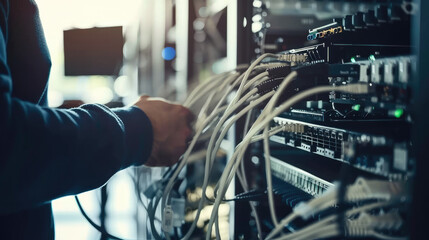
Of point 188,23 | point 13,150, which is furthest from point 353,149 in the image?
point 188,23

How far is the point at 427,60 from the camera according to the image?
0.34 metres

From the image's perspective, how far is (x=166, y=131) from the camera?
67cm

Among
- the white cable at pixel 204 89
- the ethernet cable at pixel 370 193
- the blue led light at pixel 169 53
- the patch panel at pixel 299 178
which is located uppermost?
the blue led light at pixel 169 53

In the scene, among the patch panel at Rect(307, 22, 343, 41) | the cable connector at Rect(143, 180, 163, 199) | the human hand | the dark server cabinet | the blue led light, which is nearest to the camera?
the dark server cabinet

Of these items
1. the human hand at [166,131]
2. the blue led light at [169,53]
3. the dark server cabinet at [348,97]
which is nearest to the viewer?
the dark server cabinet at [348,97]

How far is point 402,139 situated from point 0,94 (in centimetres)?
45

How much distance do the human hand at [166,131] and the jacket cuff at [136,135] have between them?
25 millimetres

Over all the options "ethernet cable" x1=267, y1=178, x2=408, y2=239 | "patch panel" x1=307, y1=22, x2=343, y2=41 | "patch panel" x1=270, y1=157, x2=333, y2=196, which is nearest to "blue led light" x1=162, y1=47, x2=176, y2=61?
"patch panel" x1=270, y1=157, x2=333, y2=196

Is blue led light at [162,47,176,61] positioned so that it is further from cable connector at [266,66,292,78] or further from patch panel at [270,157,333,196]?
cable connector at [266,66,292,78]

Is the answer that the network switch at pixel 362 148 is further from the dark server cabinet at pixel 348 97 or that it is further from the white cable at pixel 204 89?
the white cable at pixel 204 89

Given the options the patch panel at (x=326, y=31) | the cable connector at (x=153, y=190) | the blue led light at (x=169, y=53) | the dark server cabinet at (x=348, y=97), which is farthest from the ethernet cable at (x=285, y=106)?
the blue led light at (x=169, y=53)

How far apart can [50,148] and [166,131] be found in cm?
25

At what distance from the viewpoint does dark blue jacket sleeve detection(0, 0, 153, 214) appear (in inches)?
17.0

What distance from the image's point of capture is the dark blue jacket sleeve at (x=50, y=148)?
1.41 ft
